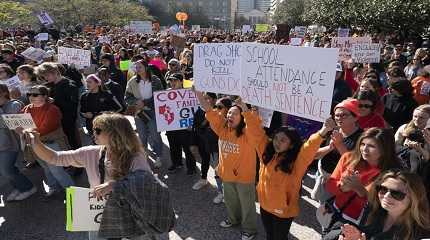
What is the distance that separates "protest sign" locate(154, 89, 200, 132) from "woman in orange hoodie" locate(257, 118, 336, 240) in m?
2.61

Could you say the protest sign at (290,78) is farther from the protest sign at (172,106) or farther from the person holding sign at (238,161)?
the protest sign at (172,106)

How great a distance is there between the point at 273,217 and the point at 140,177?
151 cm

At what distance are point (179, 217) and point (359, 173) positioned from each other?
2738 mm

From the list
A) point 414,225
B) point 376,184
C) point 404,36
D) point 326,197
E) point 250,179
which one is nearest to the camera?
point 414,225

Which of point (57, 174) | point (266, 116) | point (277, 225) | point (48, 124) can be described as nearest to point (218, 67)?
point (266, 116)

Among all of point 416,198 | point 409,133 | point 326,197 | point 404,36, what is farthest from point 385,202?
point 404,36

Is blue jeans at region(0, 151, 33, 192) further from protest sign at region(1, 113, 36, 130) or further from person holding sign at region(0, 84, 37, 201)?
protest sign at region(1, 113, 36, 130)

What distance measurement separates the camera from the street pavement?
4.92 metres

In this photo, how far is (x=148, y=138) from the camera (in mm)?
7512

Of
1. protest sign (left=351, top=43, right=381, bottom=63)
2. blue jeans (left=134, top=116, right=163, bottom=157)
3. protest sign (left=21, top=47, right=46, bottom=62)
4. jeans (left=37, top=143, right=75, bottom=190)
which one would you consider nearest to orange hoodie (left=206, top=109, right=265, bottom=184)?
jeans (left=37, top=143, right=75, bottom=190)

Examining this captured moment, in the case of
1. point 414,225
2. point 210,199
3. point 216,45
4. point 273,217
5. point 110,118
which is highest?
point 216,45

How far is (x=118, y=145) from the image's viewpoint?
3.07m

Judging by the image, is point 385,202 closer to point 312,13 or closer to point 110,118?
point 110,118

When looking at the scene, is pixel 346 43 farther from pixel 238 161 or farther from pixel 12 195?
pixel 12 195
